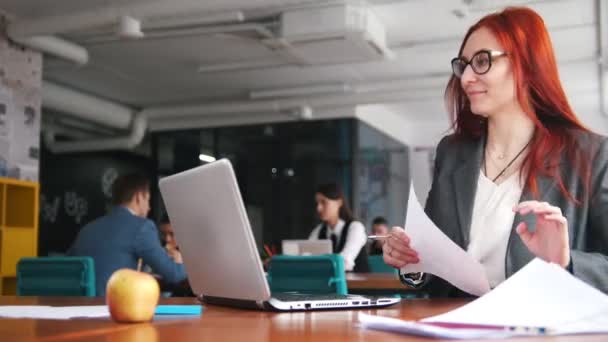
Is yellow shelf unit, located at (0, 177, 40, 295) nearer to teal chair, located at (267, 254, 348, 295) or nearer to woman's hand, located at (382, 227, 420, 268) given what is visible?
teal chair, located at (267, 254, 348, 295)

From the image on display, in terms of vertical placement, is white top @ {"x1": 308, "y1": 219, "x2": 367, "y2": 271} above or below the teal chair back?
above

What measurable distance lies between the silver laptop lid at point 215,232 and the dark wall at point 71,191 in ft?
28.9

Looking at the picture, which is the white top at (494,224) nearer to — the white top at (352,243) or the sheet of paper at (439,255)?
the sheet of paper at (439,255)

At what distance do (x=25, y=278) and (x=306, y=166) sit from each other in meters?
6.27

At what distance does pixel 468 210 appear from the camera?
162 centimetres

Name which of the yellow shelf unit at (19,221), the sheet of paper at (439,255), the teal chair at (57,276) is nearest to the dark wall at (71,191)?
the yellow shelf unit at (19,221)

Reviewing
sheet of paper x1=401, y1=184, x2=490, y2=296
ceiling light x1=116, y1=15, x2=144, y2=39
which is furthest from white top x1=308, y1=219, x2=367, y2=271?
sheet of paper x1=401, y1=184, x2=490, y2=296

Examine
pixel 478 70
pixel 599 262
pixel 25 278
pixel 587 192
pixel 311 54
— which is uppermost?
pixel 311 54

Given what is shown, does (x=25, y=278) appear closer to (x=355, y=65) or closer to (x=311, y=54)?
(x=311, y=54)

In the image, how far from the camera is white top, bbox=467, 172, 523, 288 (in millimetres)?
1562

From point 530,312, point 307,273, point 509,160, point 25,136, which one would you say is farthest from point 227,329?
point 25,136

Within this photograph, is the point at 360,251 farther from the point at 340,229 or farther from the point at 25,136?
the point at 25,136

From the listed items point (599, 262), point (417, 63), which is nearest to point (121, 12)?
point (417, 63)

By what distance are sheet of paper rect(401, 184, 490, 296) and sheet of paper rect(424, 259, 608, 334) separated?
0.37 metres
